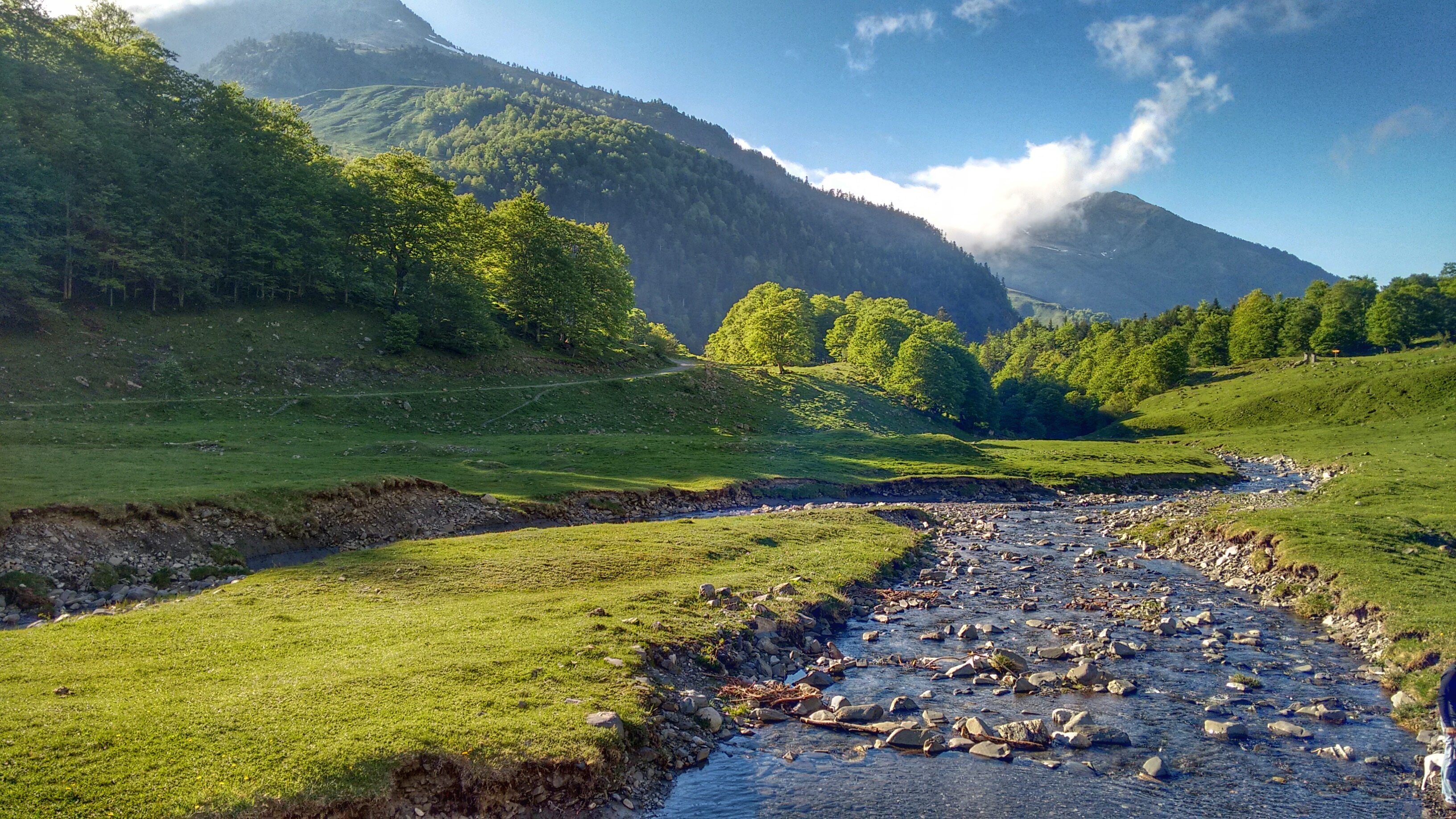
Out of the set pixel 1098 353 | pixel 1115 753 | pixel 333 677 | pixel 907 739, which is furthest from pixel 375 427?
pixel 1098 353

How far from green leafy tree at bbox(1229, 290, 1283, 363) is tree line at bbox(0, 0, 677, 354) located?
12240 centimetres

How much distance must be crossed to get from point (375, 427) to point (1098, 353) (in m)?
158

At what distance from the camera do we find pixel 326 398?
193 feet

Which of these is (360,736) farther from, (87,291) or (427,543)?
(87,291)

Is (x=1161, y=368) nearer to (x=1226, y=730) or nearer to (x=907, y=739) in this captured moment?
(x=1226, y=730)

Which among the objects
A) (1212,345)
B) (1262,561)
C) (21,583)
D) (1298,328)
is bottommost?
(21,583)

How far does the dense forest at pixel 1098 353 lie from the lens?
113875 mm

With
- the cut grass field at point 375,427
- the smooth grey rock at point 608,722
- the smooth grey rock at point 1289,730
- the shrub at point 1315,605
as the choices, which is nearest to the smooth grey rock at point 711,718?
the smooth grey rock at point 608,722

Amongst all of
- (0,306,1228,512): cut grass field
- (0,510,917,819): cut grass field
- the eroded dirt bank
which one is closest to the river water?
(0,510,917,819): cut grass field

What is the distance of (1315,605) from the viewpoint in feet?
82.8

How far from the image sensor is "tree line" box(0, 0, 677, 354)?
5684 cm

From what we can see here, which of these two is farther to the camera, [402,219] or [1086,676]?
[402,219]

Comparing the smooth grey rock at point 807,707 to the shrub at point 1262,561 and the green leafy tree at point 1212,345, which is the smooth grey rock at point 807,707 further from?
the green leafy tree at point 1212,345

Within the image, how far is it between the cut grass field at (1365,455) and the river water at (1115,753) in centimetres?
273
